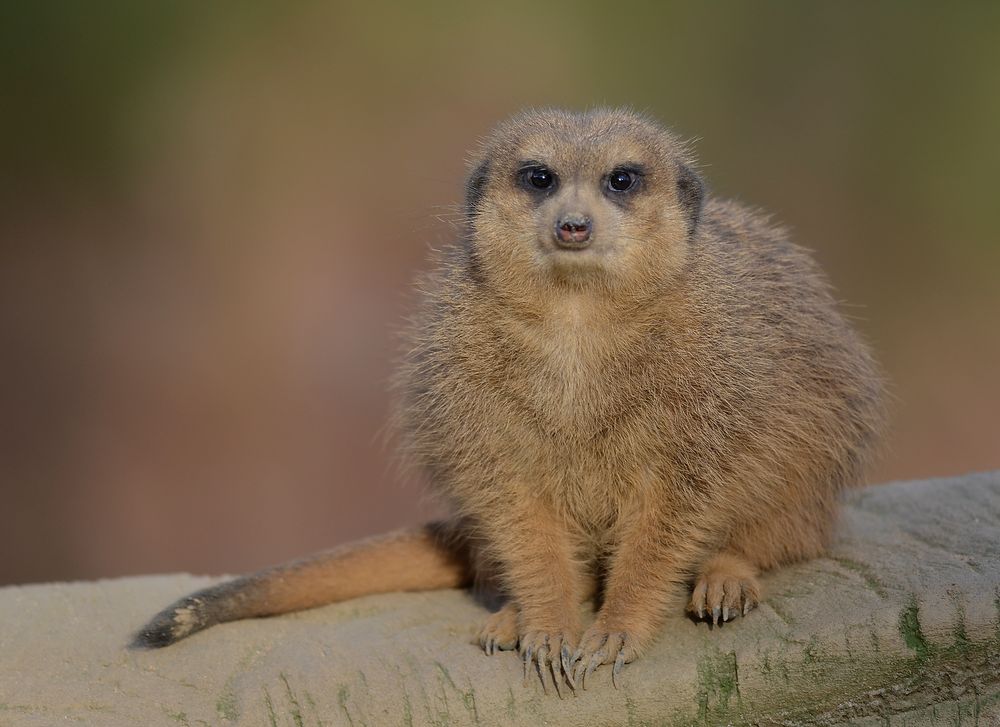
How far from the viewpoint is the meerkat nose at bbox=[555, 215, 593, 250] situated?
295cm

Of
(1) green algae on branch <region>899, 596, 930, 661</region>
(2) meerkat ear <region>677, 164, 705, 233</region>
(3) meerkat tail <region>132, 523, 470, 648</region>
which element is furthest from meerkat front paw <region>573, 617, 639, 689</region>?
(2) meerkat ear <region>677, 164, 705, 233</region>

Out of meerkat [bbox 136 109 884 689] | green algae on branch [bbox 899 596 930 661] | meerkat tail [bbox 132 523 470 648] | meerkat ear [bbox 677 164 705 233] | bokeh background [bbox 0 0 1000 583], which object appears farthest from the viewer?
bokeh background [bbox 0 0 1000 583]

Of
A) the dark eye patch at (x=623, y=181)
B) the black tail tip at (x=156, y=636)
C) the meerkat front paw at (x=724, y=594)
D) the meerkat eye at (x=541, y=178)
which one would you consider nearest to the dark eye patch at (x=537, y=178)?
the meerkat eye at (x=541, y=178)

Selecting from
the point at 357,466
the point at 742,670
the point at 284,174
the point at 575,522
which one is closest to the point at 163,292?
the point at 284,174

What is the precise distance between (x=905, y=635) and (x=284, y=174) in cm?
552

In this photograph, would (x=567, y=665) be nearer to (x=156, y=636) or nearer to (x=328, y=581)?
(x=328, y=581)

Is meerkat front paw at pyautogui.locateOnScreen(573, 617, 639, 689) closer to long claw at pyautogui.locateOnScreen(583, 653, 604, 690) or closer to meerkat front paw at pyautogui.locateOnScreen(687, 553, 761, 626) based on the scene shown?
long claw at pyautogui.locateOnScreen(583, 653, 604, 690)

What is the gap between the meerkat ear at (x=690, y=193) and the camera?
324 centimetres

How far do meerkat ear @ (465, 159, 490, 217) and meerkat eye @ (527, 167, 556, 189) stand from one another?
171mm

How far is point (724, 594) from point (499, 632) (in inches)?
23.9

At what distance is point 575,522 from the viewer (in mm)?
3277

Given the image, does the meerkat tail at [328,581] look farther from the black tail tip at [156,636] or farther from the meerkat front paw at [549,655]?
the meerkat front paw at [549,655]

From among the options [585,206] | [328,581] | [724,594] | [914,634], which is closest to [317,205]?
[328,581]

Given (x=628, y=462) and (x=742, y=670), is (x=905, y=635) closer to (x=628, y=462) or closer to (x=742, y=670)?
(x=742, y=670)
